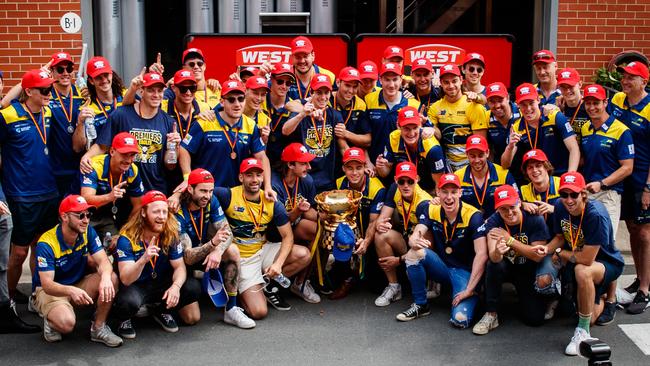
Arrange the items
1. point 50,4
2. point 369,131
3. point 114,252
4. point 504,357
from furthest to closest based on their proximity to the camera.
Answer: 1. point 50,4
2. point 369,131
3. point 114,252
4. point 504,357

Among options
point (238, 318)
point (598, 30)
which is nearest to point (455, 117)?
point (238, 318)

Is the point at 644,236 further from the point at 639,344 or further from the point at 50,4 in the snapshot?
the point at 50,4

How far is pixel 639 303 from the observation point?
7.59 meters

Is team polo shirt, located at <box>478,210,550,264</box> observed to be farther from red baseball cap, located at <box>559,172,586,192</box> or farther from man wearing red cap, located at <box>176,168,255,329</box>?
man wearing red cap, located at <box>176,168,255,329</box>

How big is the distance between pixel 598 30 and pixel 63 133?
6.89 m

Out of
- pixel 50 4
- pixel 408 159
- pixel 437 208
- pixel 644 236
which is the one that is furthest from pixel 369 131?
pixel 50 4

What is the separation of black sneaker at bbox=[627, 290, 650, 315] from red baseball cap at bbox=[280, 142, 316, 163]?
326 cm

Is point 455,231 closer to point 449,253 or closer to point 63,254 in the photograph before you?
point 449,253

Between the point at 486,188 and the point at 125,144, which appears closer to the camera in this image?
the point at 125,144

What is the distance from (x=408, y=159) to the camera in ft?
26.3

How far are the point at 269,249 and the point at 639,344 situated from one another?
3373 millimetres

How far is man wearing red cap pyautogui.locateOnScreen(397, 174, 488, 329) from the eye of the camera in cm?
725

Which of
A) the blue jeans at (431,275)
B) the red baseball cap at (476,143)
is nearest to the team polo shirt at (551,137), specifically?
the red baseball cap at (476,143)

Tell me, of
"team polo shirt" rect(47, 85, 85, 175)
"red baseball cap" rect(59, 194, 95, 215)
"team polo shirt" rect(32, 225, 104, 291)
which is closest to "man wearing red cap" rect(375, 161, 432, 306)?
"team polo shirt" rect(32, 225, 104, 291)
